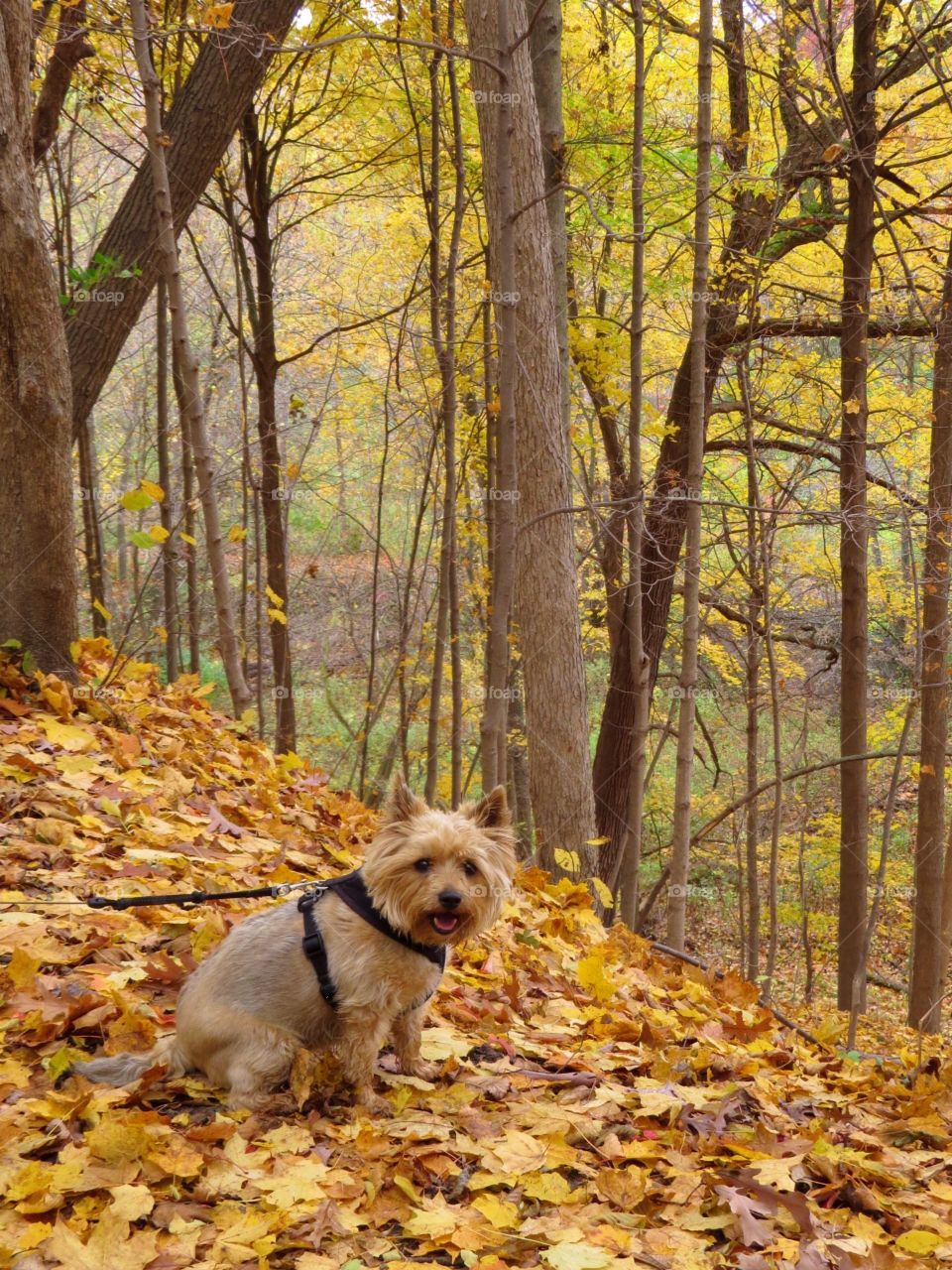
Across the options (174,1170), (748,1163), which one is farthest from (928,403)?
(174,1170)

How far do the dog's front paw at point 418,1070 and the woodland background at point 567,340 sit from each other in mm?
3526

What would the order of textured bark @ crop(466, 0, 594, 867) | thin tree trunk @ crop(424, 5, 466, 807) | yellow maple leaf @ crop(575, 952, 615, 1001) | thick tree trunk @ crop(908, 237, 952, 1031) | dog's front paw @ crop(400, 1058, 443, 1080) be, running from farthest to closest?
thick tree trunk @ crop(908, 237, 952, 1031) < thin tree trunk @ crop(424, 5, 466, 807) < textured bark @ crop(466, 0, 594, 867) < yellow maple leaf @ crop(575, 952, 615, 1001) < dog's front paw @ crop(400, 1058, 443, 1080)

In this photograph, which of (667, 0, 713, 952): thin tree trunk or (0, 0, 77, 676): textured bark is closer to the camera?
(0, 0, 77, 676): textured bark

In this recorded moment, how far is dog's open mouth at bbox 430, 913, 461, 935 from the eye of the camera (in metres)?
3.77

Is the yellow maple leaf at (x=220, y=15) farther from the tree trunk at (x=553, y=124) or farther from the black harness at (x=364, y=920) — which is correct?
the black harness at (x=364, y=920)

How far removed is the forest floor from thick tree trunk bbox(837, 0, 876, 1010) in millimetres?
4936

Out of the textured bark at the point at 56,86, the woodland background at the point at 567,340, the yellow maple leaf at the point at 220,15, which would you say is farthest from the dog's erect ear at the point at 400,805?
the textured bark at the point at 56,86

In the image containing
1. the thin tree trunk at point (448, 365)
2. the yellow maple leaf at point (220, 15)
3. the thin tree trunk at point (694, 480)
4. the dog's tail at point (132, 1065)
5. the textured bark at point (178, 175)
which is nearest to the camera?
the dog's tail at point (132, 1065)

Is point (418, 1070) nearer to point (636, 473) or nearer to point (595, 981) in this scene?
point (595, 981)

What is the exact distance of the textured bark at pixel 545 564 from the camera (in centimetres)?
852
